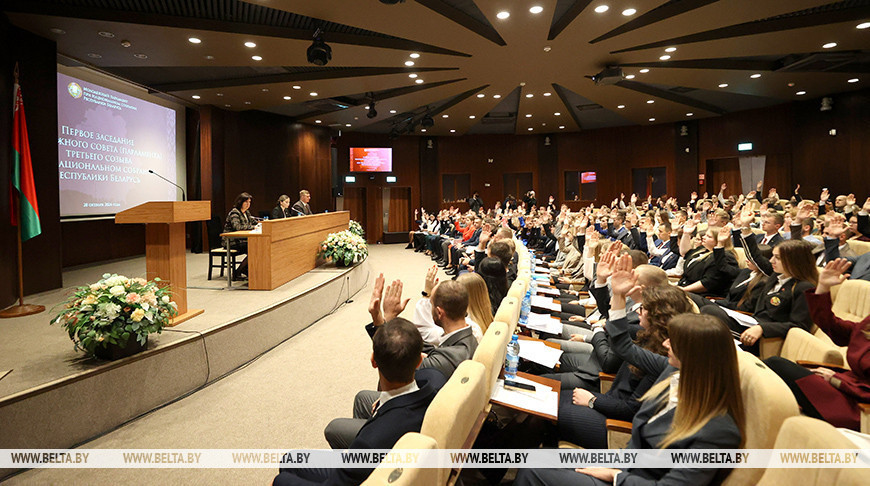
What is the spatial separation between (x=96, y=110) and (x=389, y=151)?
992 centimetres

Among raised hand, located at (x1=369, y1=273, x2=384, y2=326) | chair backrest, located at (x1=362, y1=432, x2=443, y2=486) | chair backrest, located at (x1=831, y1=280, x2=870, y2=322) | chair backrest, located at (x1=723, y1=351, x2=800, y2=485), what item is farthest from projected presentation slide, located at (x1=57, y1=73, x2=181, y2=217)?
chair backrest, located at (x1=831, y1=280, x2=870, y2=322)

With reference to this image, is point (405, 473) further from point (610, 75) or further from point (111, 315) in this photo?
point (610, 75)

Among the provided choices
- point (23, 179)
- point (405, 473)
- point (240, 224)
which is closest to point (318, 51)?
point (240, 224)

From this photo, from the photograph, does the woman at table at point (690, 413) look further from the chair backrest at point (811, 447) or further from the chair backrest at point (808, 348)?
the chair backrest at point (808, 348)

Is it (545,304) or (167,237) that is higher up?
(167,237)

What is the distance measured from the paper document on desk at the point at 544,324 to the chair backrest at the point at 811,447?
202cm

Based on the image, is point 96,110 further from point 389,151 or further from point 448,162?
point 448,162

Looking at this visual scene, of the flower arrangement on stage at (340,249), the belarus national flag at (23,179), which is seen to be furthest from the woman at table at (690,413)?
the flower arrangement on stage at (340,249)

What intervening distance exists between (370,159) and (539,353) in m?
14.1

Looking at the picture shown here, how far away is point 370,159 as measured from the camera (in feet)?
52.4

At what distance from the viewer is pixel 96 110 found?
23.5 ft

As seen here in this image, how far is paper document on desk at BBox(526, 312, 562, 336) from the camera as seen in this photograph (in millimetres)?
3279

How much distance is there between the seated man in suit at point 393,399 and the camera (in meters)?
1.60

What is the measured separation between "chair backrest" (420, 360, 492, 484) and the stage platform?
266 centimetres
